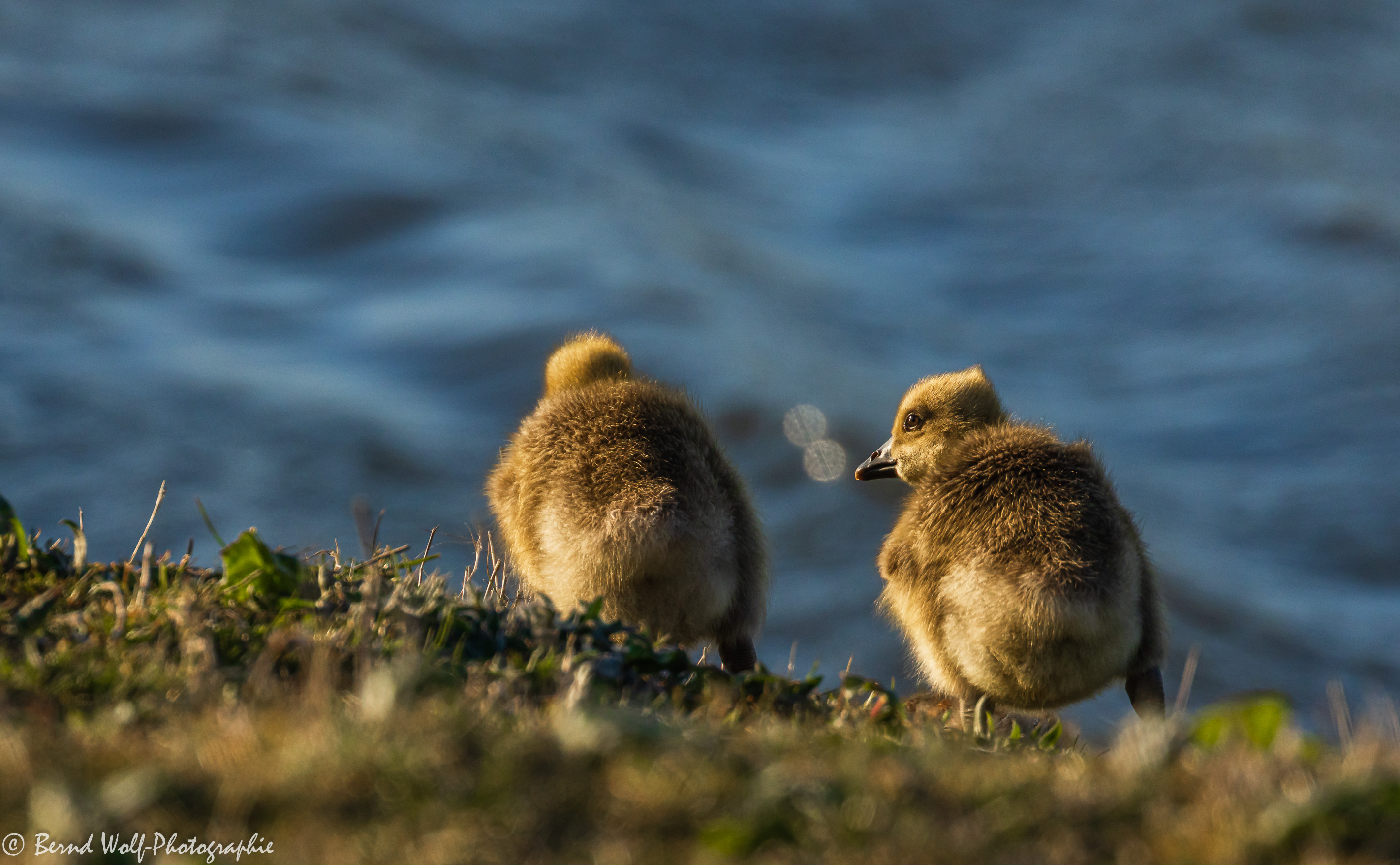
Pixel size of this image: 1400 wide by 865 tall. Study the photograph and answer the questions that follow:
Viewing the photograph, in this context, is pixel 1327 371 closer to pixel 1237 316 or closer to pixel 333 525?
pixel 1237 316

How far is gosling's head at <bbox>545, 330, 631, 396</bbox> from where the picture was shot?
24.0 feet

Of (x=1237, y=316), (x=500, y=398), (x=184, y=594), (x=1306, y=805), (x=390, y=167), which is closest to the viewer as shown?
(x=1306, y=805)

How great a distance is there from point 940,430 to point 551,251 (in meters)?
23.4

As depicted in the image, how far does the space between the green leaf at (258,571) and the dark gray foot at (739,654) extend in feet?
7.79

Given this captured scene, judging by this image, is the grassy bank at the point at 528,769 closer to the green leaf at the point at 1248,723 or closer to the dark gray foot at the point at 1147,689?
the green leaf at the point at 1248,723

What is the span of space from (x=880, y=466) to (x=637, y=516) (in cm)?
218

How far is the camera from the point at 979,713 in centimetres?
568

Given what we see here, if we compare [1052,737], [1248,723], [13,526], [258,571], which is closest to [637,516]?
[258,571]

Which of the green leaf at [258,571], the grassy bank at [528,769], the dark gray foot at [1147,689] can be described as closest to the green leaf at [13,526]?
the grassy bank at [528,769]

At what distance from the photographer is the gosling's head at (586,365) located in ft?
24.0

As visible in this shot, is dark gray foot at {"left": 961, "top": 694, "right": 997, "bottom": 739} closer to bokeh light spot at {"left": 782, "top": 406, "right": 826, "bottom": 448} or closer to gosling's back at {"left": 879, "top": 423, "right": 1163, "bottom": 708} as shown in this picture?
gosling's back at {"left": 879, "top": 423, "right": 1163, "bottom": 708}

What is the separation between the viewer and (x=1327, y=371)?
2602cm

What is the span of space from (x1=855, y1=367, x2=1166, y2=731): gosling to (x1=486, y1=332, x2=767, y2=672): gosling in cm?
83

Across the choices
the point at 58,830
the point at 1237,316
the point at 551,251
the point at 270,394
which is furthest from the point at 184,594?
the point at 1237,316
